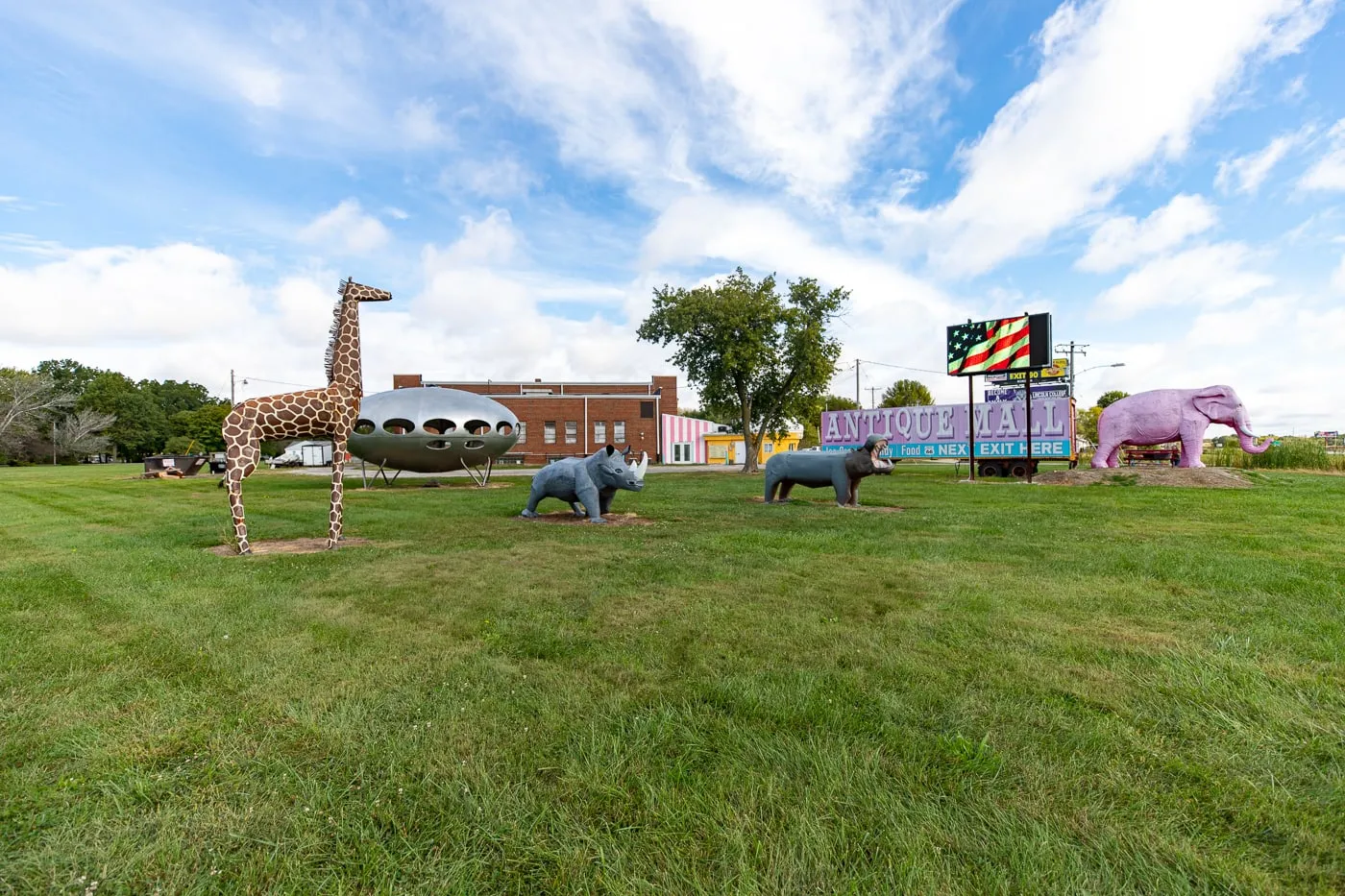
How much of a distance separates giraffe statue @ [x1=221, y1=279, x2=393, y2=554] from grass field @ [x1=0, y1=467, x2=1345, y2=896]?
2008 mm

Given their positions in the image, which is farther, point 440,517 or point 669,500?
point 669,500

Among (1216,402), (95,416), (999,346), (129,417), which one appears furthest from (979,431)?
(129,417)

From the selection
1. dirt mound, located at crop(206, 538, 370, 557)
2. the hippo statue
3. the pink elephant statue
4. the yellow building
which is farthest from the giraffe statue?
the yellow building

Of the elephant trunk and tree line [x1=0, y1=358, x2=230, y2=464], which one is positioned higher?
tree line [x1=0, y1=358, x2=230, y2=464]

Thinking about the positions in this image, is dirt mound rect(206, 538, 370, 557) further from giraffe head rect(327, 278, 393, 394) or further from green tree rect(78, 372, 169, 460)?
green tree rect(78, 372, 169, 460)

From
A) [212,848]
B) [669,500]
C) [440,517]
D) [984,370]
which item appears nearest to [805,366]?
[984,370]

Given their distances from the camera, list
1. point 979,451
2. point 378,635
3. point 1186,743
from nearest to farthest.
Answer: point 1186,743 < point 378,635 < point 979,451

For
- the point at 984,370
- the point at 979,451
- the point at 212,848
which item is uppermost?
the point at 984,370

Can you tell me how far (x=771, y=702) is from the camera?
3.07m

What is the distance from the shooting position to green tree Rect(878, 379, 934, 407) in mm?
62125

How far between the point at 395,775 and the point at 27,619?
4577 mm

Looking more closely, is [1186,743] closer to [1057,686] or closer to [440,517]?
[1057,686]

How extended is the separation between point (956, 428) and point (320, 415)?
24.5 metres

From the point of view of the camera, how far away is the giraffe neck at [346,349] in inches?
352
